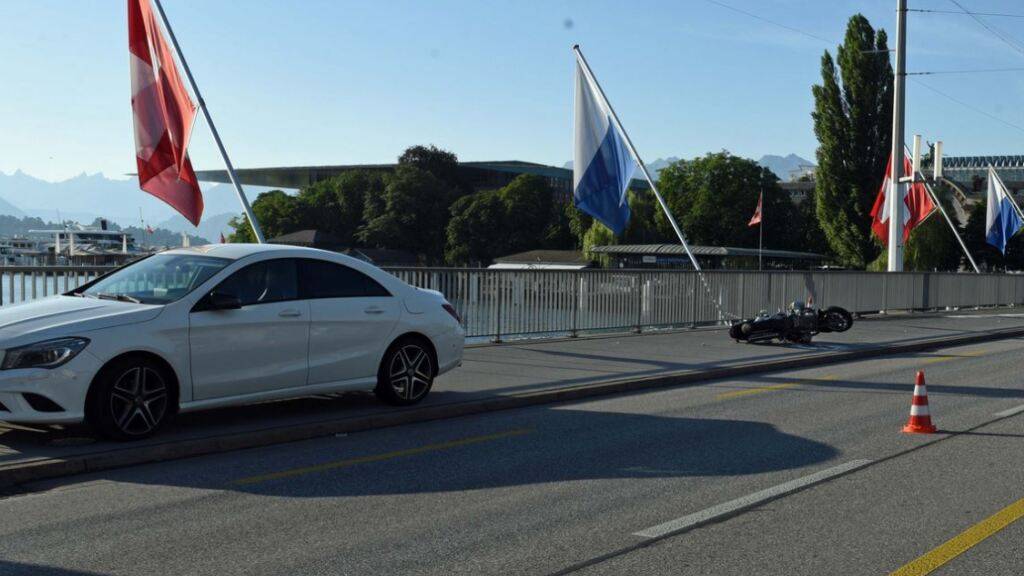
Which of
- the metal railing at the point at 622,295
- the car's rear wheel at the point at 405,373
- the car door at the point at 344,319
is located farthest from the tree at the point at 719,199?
the car door at the point at 344,319

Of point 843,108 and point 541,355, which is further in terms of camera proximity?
point 843,108

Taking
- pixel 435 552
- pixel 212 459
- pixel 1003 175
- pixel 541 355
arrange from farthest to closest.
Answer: pixel 1003 175 → pixel 541 355 → pixel 212 459 → pixel 435 552

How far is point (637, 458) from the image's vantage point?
332 inches

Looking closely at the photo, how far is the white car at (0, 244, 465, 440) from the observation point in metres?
7.86

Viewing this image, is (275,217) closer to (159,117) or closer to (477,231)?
(477,231)

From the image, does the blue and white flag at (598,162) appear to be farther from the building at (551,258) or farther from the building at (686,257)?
the building at (551,258)

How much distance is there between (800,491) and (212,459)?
14.9ft

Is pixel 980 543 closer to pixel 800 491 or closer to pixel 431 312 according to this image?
pixel 800 491

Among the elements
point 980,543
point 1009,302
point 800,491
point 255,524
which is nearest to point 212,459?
point 255,524

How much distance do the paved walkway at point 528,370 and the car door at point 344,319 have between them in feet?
1.62

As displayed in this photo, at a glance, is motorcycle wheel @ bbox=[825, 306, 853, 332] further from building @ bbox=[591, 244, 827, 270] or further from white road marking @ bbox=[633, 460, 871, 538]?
building @ bbox=[591, 244, 827, 270]

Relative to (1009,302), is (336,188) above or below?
above

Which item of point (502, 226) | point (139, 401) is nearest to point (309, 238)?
point (502, 226)

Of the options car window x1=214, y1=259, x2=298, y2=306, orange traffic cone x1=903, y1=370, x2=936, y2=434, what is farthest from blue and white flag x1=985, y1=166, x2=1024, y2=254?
car window x1=214, y1=259, x2=298, y2=306
